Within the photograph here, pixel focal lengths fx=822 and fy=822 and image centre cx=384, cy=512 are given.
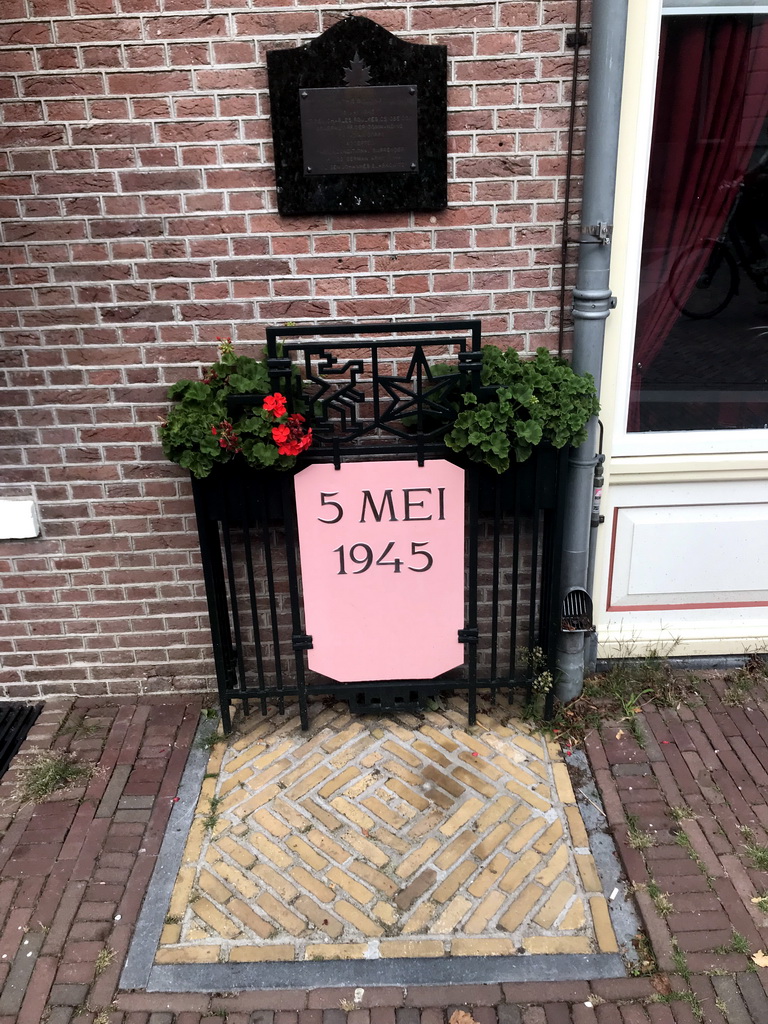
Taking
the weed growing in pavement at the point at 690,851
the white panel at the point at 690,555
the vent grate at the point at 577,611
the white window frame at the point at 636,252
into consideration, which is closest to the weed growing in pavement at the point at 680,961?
the weed growing in pavement at the point at 690,851

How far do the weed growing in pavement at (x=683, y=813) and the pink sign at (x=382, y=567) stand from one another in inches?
39.9

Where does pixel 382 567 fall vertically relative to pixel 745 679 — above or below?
above

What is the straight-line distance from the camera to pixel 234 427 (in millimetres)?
3031

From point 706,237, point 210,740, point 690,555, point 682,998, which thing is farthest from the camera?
point 690,555

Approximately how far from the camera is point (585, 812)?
124 inches

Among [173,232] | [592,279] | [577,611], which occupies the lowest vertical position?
[577,611]

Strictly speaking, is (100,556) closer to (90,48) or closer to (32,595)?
(32,595)

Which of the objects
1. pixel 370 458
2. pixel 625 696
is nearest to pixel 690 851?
pixel 625 696

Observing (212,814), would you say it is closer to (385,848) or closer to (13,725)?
(385,848)

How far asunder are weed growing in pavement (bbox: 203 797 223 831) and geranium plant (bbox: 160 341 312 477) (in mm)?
1295

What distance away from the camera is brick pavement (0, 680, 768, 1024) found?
2.50 m

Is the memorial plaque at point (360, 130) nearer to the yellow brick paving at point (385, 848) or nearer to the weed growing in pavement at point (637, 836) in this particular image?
Answer: the yellow brick paving at point (385, 848)

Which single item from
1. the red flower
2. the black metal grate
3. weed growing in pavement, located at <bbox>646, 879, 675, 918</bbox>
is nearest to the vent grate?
weed growing in pavement, located at <bbox>646, 879, 675, 918</bbox>

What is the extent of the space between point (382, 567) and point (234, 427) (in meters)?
0.83
